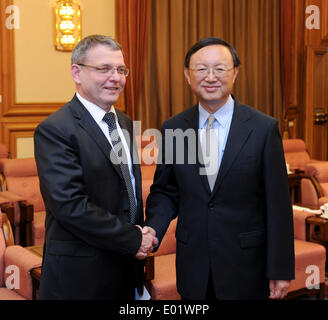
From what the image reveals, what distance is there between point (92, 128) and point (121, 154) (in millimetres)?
155

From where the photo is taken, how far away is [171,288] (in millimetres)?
2883

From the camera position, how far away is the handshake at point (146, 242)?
188 cm

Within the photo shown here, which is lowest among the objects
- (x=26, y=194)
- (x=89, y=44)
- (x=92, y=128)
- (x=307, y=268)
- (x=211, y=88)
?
(x=307, y=268)

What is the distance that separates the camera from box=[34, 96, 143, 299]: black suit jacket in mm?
1707

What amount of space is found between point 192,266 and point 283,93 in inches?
263

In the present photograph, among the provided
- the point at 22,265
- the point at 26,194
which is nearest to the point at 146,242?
the point at 22,265

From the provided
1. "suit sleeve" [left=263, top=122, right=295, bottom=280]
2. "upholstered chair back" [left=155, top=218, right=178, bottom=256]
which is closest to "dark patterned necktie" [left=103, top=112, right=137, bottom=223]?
"suit sleeve" [left=263, top=122, right=295, bottom=280]

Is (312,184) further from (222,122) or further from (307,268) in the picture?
(222,122)

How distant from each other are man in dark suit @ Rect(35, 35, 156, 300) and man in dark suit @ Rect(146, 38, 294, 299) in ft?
0.71

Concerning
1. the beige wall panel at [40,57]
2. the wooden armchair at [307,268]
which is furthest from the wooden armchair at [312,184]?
the beige wall panel at [40,57]

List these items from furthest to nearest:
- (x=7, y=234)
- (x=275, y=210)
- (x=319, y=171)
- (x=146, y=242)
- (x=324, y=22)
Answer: (x=324, y=22), (x=319, y=171), (x=7, y=234), (x=146, y=242), (x=275, y=210)

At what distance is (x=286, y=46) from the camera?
801cm

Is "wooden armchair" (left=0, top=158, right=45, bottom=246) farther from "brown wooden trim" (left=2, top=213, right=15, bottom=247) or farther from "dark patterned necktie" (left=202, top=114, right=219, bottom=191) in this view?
"dark patterned necktie" (left=202, top=114, right=219, bottom=191)

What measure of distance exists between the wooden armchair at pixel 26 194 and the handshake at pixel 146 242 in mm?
2078
